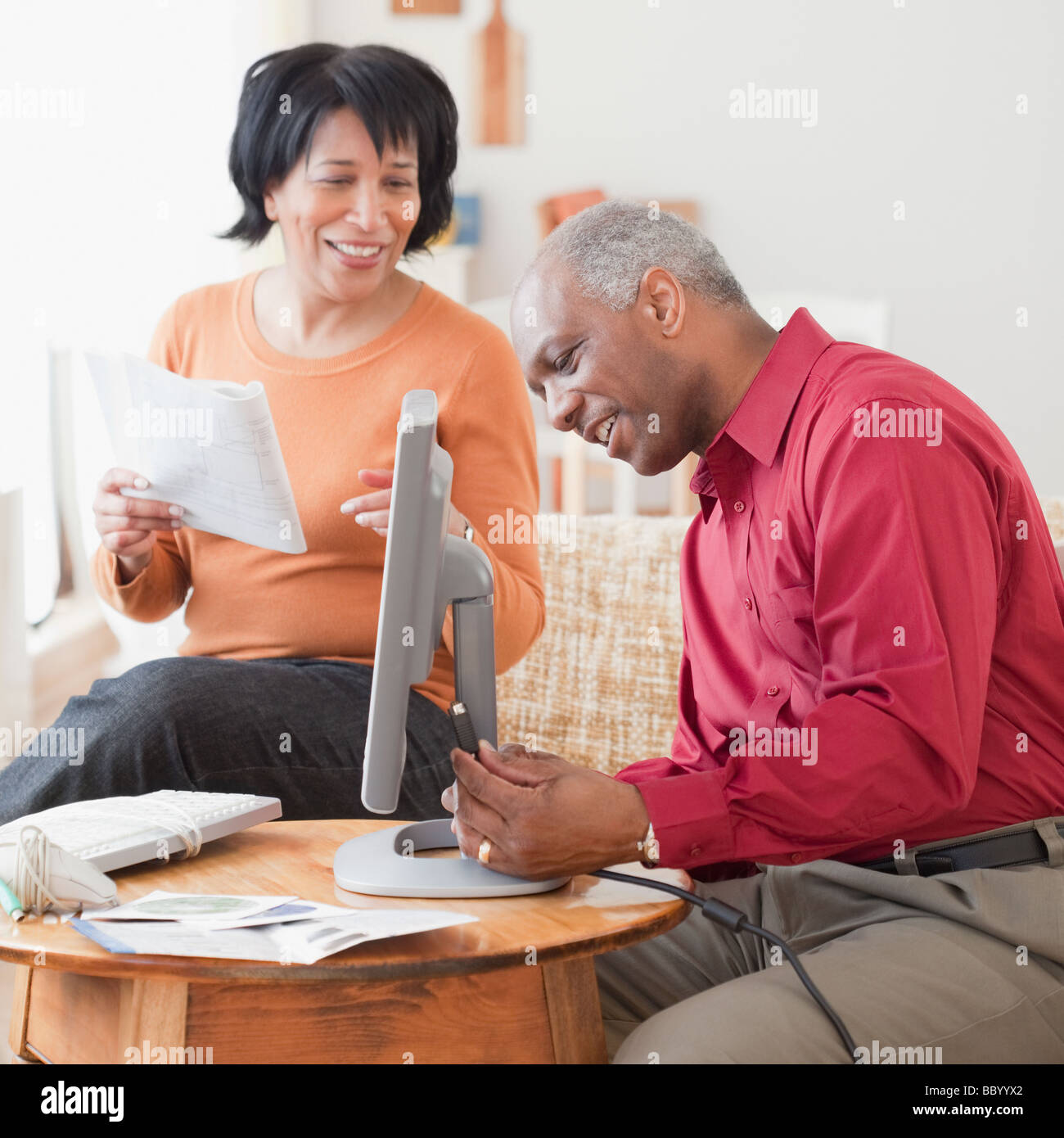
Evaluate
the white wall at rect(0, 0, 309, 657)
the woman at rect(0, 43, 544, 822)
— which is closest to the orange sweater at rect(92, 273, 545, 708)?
the woman at rect(0, 43, 544, 822)

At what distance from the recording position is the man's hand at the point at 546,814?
3.30ft

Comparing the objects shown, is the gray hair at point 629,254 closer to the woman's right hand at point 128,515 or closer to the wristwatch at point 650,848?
the wristwatch at point 650,848

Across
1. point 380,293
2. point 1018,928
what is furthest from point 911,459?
point 380,293

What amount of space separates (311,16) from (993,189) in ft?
7.31

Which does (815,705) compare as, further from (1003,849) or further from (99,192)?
(99,192)

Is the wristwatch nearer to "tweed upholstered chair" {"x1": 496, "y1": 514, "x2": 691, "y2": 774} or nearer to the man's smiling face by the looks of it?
the man's smiling face

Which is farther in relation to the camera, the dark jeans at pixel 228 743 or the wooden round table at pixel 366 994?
the dark jeans at pixel 228 743

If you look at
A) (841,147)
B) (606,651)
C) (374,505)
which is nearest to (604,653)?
(606,651)

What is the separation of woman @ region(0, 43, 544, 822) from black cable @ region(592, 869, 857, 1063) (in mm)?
471

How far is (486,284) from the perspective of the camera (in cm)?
450

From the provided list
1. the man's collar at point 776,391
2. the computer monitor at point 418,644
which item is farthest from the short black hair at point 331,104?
the computer monitor at point 418,644

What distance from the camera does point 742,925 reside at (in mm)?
1029

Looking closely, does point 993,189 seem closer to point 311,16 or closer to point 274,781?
point 311,16

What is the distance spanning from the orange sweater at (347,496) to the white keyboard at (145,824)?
0.43m
